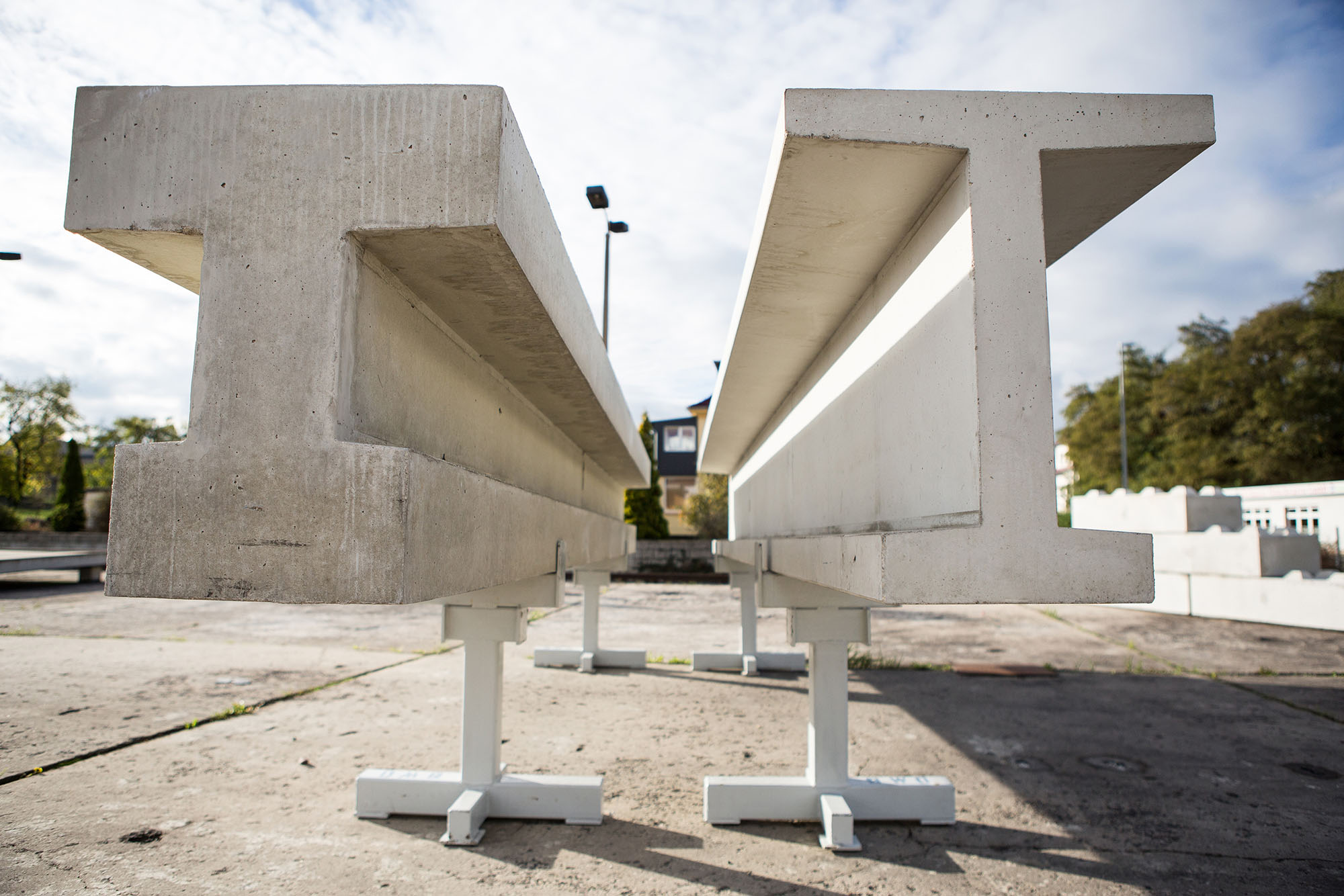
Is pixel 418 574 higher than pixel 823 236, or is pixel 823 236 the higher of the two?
pixel 823 236

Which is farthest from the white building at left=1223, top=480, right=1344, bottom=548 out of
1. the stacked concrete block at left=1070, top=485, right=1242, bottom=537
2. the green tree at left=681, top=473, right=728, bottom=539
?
the green tree at left=681, top=473, right=728, bottom=539

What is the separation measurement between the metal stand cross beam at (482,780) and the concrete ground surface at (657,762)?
0.10 m

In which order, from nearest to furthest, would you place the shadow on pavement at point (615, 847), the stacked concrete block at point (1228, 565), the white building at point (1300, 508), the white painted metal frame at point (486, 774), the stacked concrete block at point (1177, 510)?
the shadow on pavement at point (615, 847)
the white painted metal frame at point (486, 774)
the stacked concrete block at point (1228, 565)
the white building at point (1300, 508)
the stacked concrete block at point (1177, 510)

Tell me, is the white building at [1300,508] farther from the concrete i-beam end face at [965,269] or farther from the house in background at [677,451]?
the house in background at [677,451]

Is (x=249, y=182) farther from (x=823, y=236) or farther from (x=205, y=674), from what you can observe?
(x=205, y=674)

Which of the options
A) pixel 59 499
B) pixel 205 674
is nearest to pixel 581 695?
pixel 205 674

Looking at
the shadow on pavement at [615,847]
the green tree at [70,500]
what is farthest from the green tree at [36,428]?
the shadow on pavement at [615,847]

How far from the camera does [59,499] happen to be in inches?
1008

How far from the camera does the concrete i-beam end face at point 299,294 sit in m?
1.47

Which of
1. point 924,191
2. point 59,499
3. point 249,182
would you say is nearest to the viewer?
point 249,182

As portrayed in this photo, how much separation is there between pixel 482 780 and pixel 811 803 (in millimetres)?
1878

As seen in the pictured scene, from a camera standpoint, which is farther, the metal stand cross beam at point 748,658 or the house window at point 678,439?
the house window at point 678,439

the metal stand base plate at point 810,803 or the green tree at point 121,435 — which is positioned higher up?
the green tree at point 121,435

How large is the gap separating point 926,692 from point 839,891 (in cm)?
424
